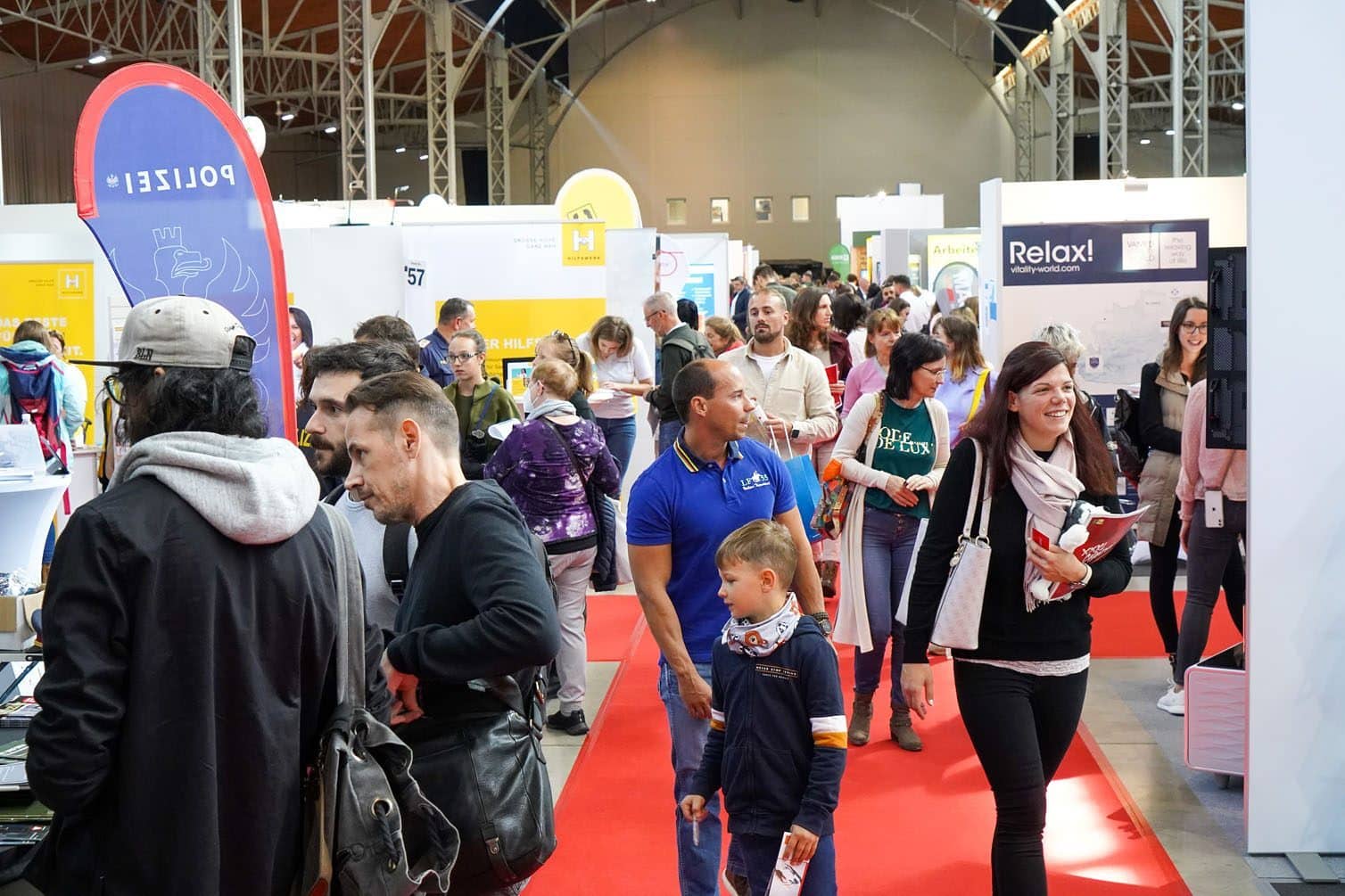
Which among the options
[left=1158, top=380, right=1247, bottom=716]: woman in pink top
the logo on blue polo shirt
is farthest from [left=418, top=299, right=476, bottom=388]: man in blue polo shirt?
the logo on blue polo shirt

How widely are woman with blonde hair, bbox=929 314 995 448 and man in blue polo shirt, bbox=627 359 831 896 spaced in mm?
2577

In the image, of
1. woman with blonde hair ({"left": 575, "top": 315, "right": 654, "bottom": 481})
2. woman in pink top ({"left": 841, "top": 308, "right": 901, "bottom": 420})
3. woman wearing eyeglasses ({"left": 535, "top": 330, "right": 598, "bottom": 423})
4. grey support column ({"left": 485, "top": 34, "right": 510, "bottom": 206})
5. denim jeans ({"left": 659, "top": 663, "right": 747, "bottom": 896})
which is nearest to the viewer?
denim jeans ({"left": 659, "top": 663, "right": 747, "bottom": 896})

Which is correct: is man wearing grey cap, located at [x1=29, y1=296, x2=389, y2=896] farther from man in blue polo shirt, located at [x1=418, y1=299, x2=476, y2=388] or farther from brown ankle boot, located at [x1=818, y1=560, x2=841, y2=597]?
man in blue polo shirt, located at [x1=418, y1=299, x2=476, y2=388]

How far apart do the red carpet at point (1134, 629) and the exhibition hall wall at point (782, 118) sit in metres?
25.0

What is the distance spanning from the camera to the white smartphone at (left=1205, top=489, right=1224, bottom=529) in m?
4.75

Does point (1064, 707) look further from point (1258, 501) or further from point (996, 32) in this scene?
point (996, 32)

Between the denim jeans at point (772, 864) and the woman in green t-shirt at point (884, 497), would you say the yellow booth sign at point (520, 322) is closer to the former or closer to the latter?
the woman in green t-shirt at point (884, 497)

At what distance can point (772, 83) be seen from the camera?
102 ft

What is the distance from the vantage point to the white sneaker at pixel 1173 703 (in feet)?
17.2

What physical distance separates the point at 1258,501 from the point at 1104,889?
3.68 ft

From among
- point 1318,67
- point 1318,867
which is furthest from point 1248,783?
point 1318,67

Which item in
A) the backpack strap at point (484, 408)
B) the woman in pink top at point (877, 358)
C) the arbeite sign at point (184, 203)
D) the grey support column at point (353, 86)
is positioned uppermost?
the grey support column at point (353, 86)

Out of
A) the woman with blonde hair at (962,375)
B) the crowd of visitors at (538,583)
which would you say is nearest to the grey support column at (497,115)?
the woman with blonde hair at (962,375)

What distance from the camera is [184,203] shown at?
3.53m
